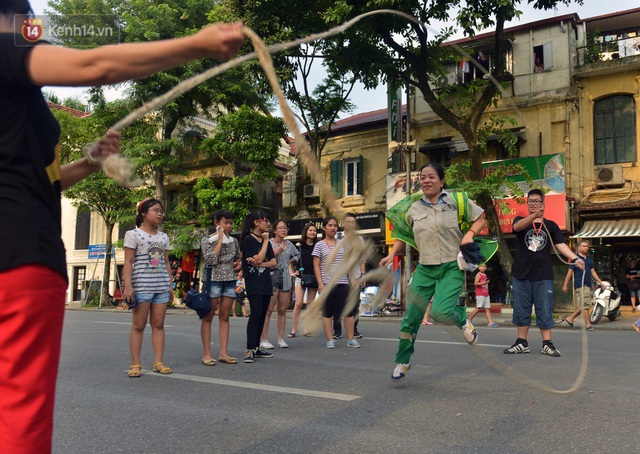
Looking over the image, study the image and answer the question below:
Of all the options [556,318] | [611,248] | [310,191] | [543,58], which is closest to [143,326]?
[556,318]

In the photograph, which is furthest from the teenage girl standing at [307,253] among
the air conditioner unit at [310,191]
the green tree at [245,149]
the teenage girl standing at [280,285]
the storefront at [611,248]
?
the air conditioner unit at [310,191]

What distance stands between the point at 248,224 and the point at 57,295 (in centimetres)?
534

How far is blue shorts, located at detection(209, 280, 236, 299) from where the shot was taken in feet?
21.7

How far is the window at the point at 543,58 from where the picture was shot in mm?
19984

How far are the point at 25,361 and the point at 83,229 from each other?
120 ft

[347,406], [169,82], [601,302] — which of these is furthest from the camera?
[169,82]

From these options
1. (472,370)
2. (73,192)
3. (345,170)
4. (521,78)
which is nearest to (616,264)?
(521,78)

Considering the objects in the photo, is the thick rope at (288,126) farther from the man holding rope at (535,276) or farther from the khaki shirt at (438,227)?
the man holding rope at (535,276)

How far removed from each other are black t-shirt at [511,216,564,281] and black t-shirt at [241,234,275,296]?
3210mm

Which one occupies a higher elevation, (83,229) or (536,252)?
(83,229)

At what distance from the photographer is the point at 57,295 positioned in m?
1.79

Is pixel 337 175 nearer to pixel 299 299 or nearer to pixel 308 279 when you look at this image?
pixel 299 299

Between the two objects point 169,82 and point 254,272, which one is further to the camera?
point 169,82

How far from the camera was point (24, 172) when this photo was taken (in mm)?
1749
